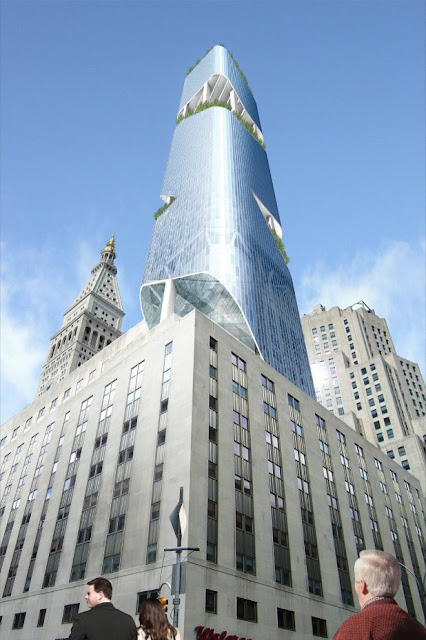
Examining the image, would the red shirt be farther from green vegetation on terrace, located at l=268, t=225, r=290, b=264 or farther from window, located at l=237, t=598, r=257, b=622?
green vegetation on terrace, located at l=268, t=225, r=290, b=264

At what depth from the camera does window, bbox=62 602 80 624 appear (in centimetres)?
3616

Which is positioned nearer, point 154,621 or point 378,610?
point 378,610

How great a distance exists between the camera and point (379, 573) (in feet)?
14.7

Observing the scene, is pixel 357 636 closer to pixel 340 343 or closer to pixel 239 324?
pixel 239 324

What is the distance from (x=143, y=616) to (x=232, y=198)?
7132 cm

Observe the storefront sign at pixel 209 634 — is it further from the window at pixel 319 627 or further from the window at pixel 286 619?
the window at pixel 319 627

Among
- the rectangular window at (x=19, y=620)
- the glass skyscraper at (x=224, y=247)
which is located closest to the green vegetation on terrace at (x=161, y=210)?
the glass skyscraper at (x=224, y=247)

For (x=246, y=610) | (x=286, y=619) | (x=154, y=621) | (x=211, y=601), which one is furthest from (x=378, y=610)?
(x=286, y=619)

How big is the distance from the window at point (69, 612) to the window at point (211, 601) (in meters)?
12.1

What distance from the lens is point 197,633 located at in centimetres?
2877

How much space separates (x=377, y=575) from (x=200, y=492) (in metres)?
31.4

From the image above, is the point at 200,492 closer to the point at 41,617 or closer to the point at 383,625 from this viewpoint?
the point at 41,617

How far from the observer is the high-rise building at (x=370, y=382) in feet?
330

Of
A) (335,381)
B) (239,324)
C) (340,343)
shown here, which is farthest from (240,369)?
(340,343)
